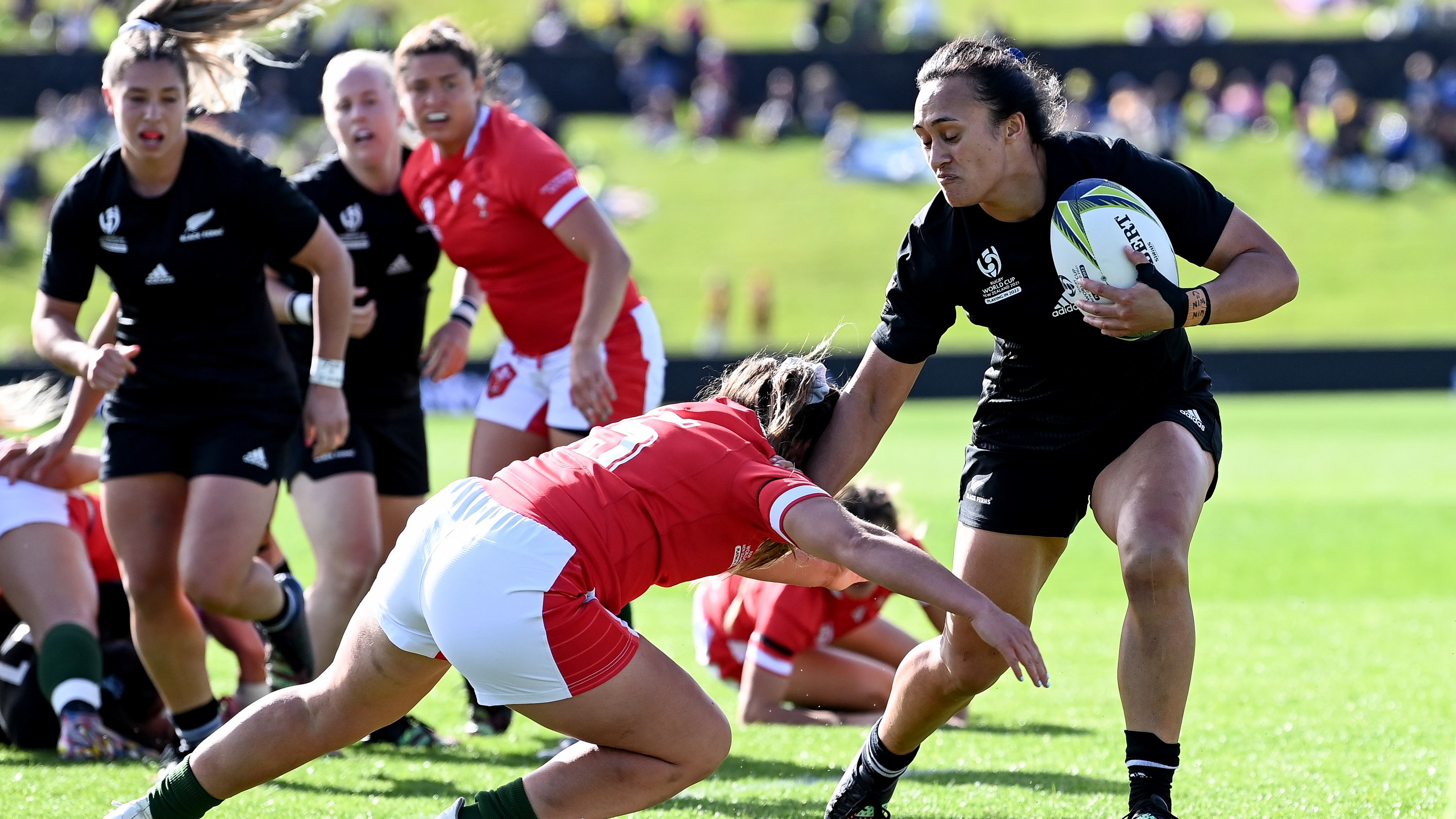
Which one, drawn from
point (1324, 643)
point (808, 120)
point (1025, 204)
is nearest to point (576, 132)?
point (808, 120)

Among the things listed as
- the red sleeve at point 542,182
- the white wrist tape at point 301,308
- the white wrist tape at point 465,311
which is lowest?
the white wrist tape at point 465,311

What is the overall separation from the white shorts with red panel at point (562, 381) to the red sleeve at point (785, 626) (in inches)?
33.1

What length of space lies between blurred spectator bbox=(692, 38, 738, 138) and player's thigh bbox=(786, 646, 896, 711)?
27615 mm

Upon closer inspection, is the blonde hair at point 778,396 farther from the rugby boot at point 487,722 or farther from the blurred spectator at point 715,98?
the blurred spectator at point 715,98

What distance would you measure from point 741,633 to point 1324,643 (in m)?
2.83

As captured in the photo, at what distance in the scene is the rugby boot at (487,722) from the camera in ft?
18.1

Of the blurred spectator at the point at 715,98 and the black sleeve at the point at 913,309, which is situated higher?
the blurred spectator at the point at 715,98

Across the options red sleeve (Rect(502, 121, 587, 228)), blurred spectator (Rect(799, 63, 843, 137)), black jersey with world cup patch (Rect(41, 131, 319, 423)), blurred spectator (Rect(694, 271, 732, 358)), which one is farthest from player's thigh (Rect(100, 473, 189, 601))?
blurred spectator (Rect(799, 63, 843, 137))

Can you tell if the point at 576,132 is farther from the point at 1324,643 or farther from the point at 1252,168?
the point at 1324,643

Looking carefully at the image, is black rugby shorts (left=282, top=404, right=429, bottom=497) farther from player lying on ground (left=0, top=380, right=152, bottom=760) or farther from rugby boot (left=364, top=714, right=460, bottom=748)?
rugby boot (left=364, top=714, right=460, bottom=748)

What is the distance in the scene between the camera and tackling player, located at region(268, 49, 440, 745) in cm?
542

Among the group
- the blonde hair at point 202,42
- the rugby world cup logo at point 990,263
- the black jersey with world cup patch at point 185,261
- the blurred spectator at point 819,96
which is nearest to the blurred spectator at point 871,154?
the blurred spectator at point 819,96

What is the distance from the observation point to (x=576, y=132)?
106 feet

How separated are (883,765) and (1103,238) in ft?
4.82
